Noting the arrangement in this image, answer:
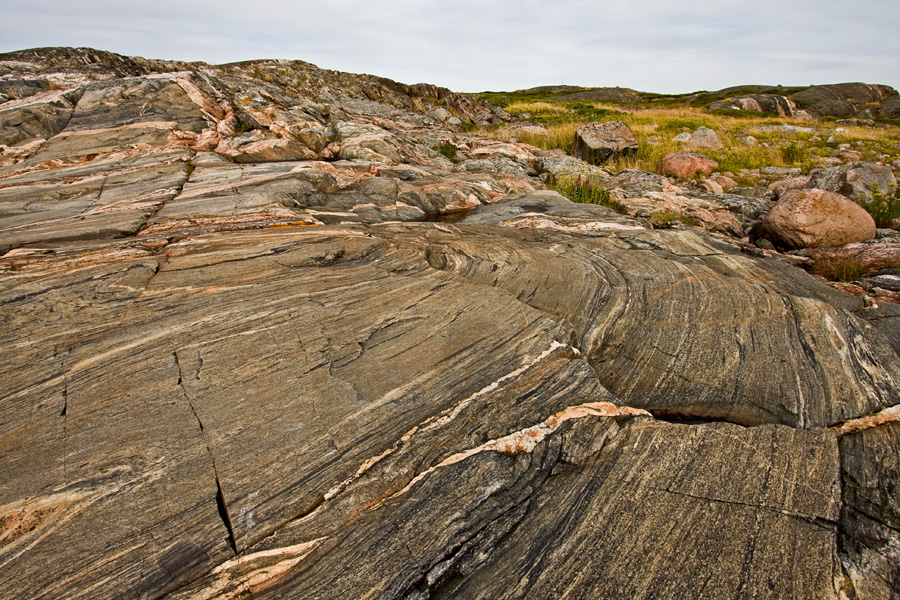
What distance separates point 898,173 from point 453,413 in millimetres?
24968

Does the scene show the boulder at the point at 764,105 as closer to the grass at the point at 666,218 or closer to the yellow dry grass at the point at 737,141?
the yellow dry grass at the point at 737,141

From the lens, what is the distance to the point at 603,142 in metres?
21.7

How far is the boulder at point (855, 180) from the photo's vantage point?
14.2 metres

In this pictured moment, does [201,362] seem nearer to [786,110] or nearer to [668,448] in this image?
[668,448]

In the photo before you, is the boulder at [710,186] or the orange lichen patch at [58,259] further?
the boulder at [710,186]

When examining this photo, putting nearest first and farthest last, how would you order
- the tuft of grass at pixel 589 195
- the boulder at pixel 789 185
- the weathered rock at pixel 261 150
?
the weathered rock at pixel 261 150
the tuft of grass at pixel 589 195
the boulder at pixel 789 185

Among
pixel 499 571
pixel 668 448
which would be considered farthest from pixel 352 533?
pixel 668 448

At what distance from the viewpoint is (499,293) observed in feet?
20.7

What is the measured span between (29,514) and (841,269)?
1297cm

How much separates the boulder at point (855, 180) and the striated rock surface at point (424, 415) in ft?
31.7

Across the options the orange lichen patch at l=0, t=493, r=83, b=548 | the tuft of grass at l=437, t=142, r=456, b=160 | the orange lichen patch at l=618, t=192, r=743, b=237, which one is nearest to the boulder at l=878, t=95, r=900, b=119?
the orange lichen patch at l=618, t=192, r=743, b=237

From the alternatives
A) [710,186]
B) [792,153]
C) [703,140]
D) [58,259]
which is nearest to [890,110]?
[792,153]

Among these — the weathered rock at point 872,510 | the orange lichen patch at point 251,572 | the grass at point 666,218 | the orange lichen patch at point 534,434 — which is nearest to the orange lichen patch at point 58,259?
the orange lichen patch at point 251,572

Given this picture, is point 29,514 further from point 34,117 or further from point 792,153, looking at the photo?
point 792,153
